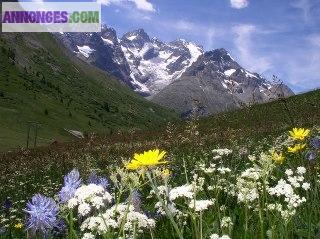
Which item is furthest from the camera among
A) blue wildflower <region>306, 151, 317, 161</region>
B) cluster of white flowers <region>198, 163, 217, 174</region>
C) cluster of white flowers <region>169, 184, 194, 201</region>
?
blue wildflower <region>306, 151, 317, 161</region>

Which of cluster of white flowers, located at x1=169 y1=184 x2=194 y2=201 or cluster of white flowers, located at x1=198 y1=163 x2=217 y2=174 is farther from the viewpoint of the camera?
cluster of white flowers, located at x1=198 y1=163 x2=217 y2=174

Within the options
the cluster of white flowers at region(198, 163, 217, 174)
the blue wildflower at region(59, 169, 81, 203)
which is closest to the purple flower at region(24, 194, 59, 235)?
the blue wildflower at region(59, 169, 81, 203)

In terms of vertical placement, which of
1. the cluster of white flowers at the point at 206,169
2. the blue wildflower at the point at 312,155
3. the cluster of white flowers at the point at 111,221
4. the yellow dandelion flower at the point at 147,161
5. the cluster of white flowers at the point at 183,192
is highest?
the blue wildflower at the point at 312,155

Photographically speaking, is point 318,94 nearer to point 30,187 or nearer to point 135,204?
point 30,187

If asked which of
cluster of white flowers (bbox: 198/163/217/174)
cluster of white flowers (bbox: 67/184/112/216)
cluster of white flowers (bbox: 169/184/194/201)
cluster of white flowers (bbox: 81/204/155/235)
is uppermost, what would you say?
cluster of white flowers (bbox: 198/163/217/174)

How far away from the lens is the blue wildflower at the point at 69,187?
9.95 ft

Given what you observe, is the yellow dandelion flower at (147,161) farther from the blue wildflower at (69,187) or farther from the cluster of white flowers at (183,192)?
the cluster of white flowers at (183,192)

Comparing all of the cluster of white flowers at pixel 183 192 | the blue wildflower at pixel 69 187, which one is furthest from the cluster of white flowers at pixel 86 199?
the cluster of white flowers at pixel 183 192

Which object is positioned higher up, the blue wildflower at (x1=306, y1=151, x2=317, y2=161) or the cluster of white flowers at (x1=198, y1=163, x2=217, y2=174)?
the blue wildflower at (x1=306, y1=151, x2=317, y2=161)

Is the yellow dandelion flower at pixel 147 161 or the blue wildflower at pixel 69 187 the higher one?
the yellow dandelion flower at pixel 147 161

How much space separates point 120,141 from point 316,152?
2137 cm

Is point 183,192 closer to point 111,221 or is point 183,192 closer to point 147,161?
point 111,221

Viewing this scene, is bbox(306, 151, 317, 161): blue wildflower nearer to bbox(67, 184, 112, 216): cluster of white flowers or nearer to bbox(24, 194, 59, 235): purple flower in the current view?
bbox(67, 184, 112, 216): cluster of white flowers

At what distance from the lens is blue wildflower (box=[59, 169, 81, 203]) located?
9.95ft
